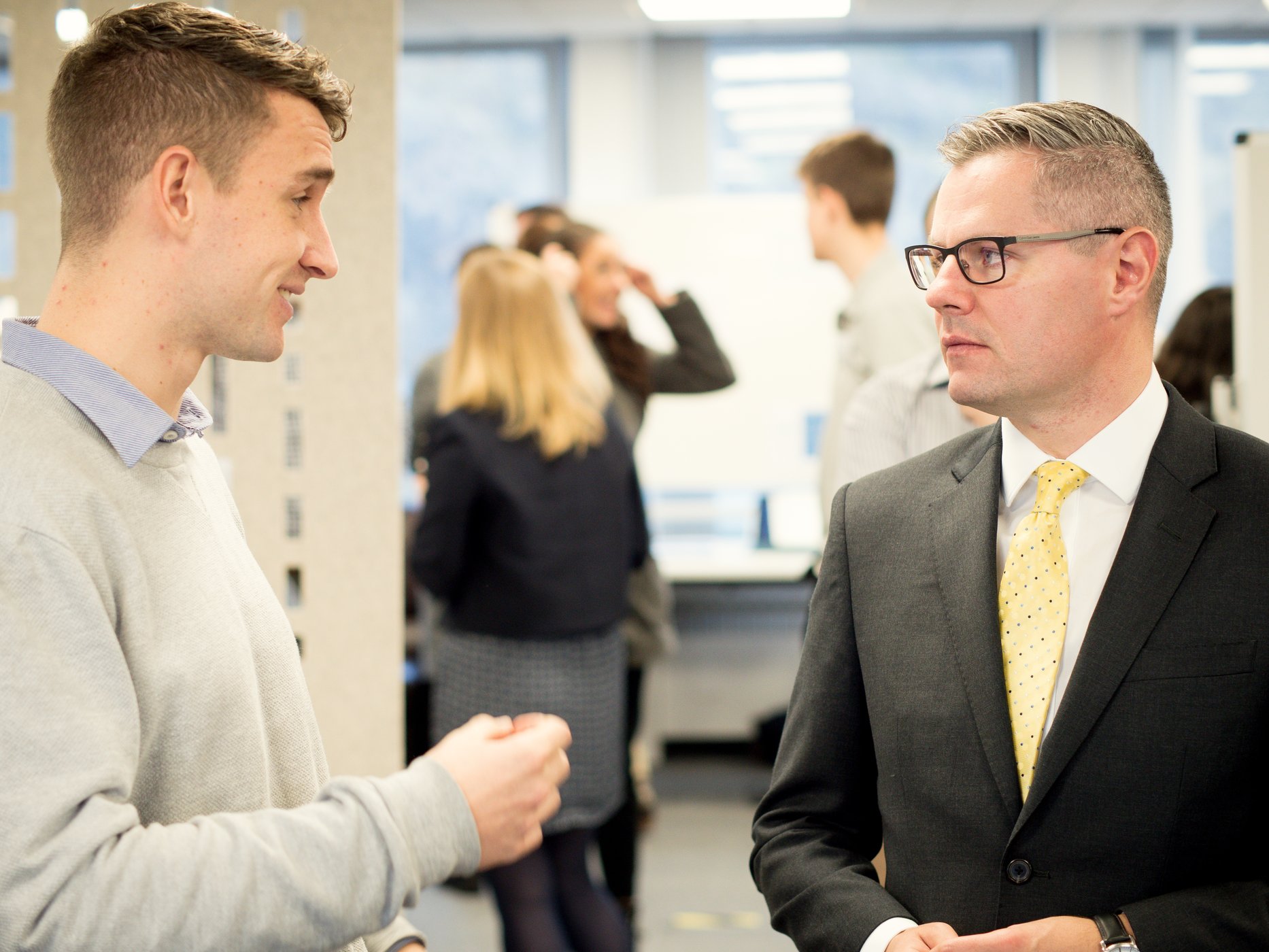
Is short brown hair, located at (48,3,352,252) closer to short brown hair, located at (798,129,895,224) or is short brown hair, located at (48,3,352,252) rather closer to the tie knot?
the tie knot

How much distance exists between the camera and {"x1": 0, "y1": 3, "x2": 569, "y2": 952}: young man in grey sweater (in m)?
0.85

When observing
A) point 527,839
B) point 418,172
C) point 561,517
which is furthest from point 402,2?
point 527,839

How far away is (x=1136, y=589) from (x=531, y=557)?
5.27ft

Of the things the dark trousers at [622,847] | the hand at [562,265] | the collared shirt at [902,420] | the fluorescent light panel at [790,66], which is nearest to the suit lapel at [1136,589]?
the collared shirt at [902,420]

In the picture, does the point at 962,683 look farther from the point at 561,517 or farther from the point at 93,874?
the point at 561,517

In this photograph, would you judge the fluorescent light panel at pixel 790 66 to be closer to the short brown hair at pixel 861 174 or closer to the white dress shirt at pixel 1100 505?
the short brown hair at pixel 861 174

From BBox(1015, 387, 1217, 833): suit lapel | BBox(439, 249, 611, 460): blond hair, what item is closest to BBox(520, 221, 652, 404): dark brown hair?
BBox(439, 249, 611, 460): blond hair

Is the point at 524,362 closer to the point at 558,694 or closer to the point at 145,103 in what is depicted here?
the point at 558,694

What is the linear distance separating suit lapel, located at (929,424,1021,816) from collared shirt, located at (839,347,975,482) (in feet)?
1.95

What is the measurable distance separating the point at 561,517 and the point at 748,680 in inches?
107

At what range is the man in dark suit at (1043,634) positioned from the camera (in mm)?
1096

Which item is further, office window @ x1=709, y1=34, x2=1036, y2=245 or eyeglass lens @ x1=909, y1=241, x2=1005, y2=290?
office window @ x1=709, y1=34, x2=1036, y2=245

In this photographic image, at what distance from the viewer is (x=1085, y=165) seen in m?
1.24

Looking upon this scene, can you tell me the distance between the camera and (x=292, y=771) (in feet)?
3.75
